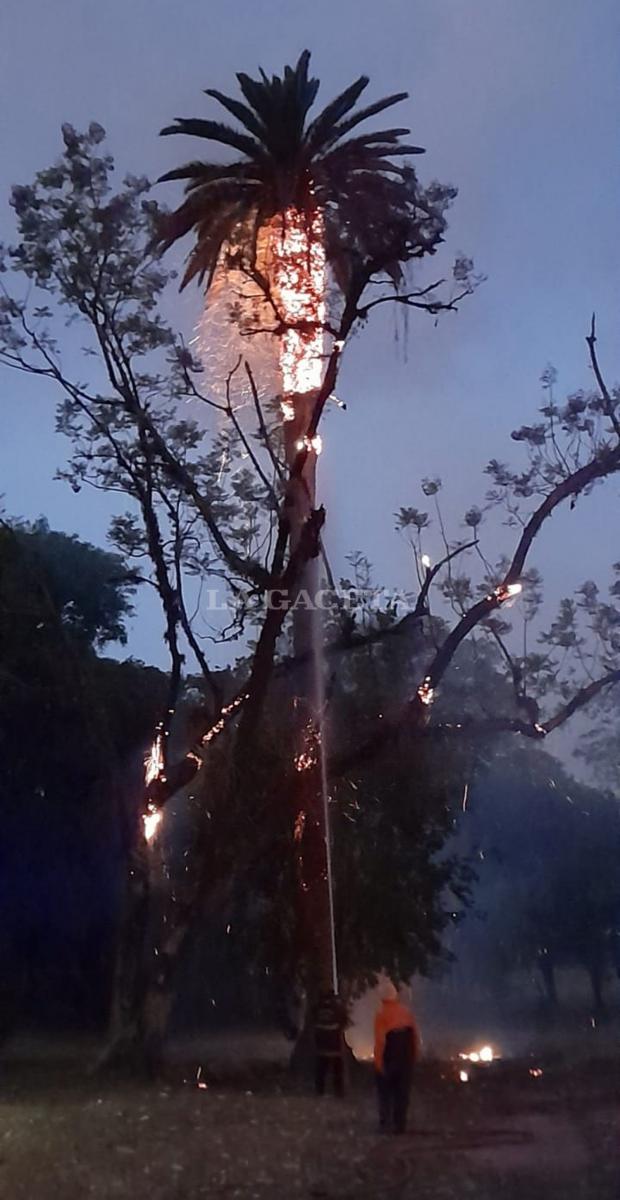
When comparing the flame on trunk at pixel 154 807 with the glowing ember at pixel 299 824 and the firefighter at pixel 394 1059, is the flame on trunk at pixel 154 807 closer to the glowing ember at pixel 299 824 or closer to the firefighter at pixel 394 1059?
the glowing ember at pixel 299 824

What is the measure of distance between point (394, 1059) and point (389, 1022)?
0.33m

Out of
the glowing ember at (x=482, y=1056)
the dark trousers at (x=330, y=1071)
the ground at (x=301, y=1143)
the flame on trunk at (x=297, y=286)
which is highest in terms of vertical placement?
the flame on trunk at (x=297, y=286)

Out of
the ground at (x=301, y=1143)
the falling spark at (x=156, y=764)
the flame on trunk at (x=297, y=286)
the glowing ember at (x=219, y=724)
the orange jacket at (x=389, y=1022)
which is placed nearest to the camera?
the ground at (x=301, y=1143)

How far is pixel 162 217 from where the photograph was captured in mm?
18344

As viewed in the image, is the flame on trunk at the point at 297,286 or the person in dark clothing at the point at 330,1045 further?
the flame on trunk at the point at 297,286

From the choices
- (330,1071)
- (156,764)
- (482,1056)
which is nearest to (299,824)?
(156,764)

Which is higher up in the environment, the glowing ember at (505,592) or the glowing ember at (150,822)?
the glowing ember at (505,592)

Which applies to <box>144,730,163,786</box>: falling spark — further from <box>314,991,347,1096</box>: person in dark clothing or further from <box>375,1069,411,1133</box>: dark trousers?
<box>375,1069,411,1133</box>: dark trousers

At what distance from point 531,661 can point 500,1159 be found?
9562 mm

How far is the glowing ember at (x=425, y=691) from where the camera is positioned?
18125 millimetres

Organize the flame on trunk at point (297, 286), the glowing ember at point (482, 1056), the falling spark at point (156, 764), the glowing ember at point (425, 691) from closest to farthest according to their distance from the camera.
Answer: the flame on trunk at point (297, 286)
the glowing ember at point (425, 691)
the falling spark at point (156, 764)
the glowing ember at point (482, 1056)

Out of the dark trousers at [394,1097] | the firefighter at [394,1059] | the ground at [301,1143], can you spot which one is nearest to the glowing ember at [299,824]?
the ground at [301,1143]

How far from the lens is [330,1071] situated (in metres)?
15.6

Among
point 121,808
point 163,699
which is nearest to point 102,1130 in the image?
point 121,808
